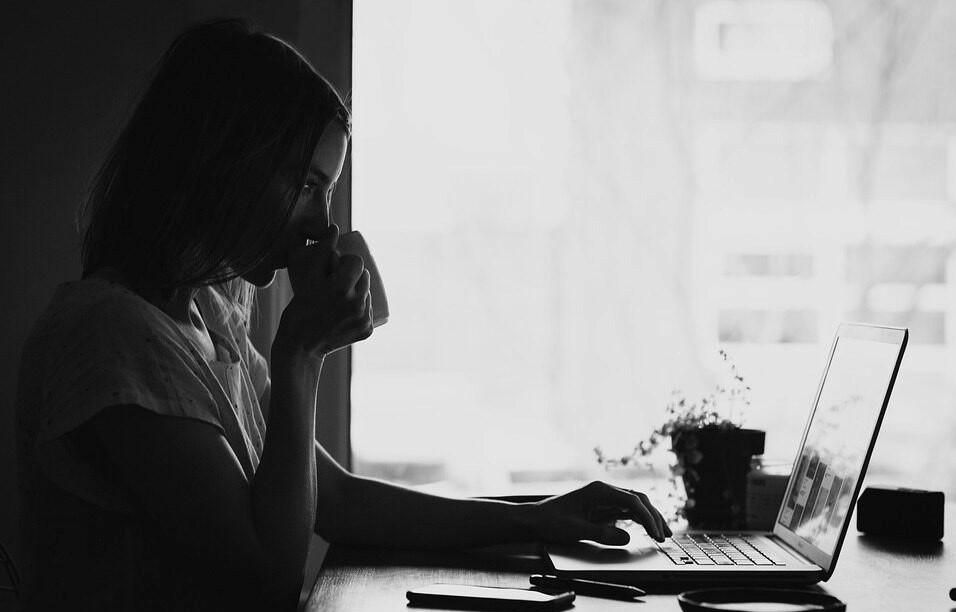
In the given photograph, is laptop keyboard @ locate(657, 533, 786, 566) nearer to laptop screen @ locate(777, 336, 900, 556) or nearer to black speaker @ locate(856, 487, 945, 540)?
laptop screen @ locate(777, 336, 900, 556)

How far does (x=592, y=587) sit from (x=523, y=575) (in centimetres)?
12

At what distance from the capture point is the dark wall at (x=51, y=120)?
1914 millimetres

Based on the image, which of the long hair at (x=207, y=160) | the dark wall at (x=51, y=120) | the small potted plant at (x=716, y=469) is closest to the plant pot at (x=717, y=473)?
the small potted plant at (x=716, y=469)

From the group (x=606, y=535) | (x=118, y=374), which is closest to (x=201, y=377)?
(x=118, y=374)

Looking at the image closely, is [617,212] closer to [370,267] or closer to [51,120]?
[370,267]

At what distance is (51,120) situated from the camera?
193cm

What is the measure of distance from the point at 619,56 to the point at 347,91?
1.95 ft

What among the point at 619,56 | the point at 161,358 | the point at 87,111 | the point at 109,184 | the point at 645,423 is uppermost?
the point at 619,56

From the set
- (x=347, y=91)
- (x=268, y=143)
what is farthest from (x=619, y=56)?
(x=268, y=143)

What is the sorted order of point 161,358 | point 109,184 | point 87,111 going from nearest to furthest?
1. point 161,358
2. point 109,184
3. point 87,111

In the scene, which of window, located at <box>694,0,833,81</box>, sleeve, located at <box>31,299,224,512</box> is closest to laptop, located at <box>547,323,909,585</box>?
sleeve, located at <box>31,299,224,512</box>

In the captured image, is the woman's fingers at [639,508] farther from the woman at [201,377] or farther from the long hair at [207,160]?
the long hair at [207,160]

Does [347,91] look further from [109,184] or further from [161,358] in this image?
[161,358]

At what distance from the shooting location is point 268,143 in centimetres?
111
